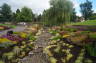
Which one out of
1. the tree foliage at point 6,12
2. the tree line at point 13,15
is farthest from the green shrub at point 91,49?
the tree foliage at point 6,12

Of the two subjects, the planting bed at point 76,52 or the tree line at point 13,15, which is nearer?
the planting bed at point 76,52

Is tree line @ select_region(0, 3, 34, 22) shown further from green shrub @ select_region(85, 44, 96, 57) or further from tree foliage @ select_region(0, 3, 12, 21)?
green shrub @ select_region(85, 44, 96, 57)

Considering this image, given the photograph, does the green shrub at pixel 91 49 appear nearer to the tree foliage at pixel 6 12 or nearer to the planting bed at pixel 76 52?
the planting bed at pixel 76 52

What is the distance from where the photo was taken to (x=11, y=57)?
11.4m

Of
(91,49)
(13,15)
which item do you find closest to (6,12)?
(13,15)

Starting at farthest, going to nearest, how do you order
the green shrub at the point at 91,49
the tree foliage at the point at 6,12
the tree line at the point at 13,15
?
the tree foliage at the point at 6,12 → the tree line at the point at 13,15 → the green shrub at the point at 91,49

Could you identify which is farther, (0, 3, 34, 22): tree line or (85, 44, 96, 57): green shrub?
(0, 3, 34, 22): tree line

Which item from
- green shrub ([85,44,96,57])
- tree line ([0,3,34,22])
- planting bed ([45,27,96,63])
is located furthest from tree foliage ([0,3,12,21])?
green shrub ([85,44,96,57])

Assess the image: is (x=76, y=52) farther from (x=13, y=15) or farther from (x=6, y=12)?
(x=13, y=15)

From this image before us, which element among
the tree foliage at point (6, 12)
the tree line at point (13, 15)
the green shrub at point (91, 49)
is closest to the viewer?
the green shrub at point (91, 49)

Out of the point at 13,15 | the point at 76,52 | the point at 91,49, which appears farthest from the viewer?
the point at 13,15

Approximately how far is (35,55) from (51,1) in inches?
1108

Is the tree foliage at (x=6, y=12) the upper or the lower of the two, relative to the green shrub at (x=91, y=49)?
upper

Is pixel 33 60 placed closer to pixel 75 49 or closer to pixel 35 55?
pixel 35 55
